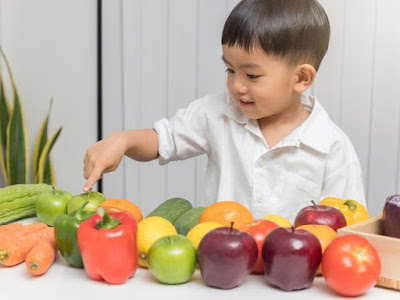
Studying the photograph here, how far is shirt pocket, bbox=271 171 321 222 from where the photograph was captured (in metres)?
2.05

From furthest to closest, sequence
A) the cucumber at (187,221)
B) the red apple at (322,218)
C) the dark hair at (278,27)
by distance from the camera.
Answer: the dark hair at (278,27) < the cucumber at (187,221) < the red apple at (322,218)

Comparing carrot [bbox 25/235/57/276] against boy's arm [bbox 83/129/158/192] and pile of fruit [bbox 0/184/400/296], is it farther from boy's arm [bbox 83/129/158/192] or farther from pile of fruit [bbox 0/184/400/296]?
boy's arm [bbox 83/129/158/192]

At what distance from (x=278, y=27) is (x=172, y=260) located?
0.77 m

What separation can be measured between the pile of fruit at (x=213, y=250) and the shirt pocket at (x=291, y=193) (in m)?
0.54

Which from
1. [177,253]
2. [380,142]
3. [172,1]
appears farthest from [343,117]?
[177,253]

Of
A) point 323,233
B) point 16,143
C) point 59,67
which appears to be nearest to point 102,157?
point 323,233

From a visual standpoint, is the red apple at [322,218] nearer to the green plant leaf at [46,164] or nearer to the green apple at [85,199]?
the green apple at [85,199]

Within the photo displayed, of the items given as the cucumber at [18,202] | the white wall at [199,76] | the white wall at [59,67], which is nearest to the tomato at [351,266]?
the cucumber at [18,202]

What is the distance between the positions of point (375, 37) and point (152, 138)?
1.62 meters

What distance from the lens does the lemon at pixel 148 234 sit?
1.40 metres

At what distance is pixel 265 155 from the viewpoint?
80.4 inches

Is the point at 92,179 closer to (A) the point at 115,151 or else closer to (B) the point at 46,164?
(A) the point at 115,151

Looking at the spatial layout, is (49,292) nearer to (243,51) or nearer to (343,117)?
(243,51)

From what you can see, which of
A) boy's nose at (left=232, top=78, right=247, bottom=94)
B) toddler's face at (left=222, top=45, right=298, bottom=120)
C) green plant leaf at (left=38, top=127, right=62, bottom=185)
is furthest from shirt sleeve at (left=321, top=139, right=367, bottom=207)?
green plant leaf at (left=38, top=127, right=62, bottom=185)
